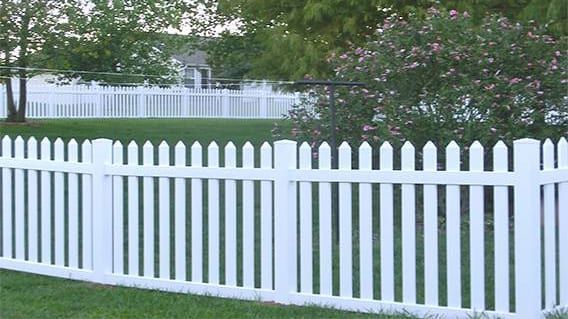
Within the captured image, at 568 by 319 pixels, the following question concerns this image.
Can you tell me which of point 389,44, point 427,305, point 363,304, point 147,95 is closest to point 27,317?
point 363,304

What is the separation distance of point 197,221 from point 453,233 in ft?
6.14

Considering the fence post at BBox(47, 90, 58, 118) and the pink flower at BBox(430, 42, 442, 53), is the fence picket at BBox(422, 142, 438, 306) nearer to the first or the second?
the pink flower at BBox(430, 42, 442, 53)

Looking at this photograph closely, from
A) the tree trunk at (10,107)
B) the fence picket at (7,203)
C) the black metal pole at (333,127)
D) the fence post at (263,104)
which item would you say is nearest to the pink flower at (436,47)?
the black metal pole at (333,127)

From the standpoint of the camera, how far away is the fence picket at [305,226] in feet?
19.0

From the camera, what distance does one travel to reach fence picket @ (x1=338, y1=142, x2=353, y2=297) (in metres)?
5.67

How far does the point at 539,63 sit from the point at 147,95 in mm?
21291

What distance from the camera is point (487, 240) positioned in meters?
7.86

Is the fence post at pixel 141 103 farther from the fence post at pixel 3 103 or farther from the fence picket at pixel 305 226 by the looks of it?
the fence picket at pixel 305 226

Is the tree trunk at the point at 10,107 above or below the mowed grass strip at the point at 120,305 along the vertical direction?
above

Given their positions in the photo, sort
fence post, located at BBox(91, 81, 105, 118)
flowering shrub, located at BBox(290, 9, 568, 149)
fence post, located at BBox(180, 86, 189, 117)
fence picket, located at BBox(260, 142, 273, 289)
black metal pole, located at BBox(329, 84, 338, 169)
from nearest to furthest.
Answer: fence picket, located at BBox(260, 142, 273, 289) < black metal pole, located at BBox(329, 84, 338, 169) < flowering shrub, located at BBox(290, 9, 568, 149) < fence post, located at BBox(91, 81, 105, 118) < fence post, located at BBox(180, 86, 189, 117)

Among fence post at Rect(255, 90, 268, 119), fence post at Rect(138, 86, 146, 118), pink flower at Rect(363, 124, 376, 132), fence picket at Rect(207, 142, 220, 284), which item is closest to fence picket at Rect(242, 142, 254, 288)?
fence picket at Rect(207, 142, 220, 284)

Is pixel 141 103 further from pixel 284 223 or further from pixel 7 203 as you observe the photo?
pixel 284 223

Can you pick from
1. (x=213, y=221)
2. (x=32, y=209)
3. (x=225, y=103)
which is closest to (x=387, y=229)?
(x=213, y=221)

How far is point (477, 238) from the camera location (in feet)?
17.4
